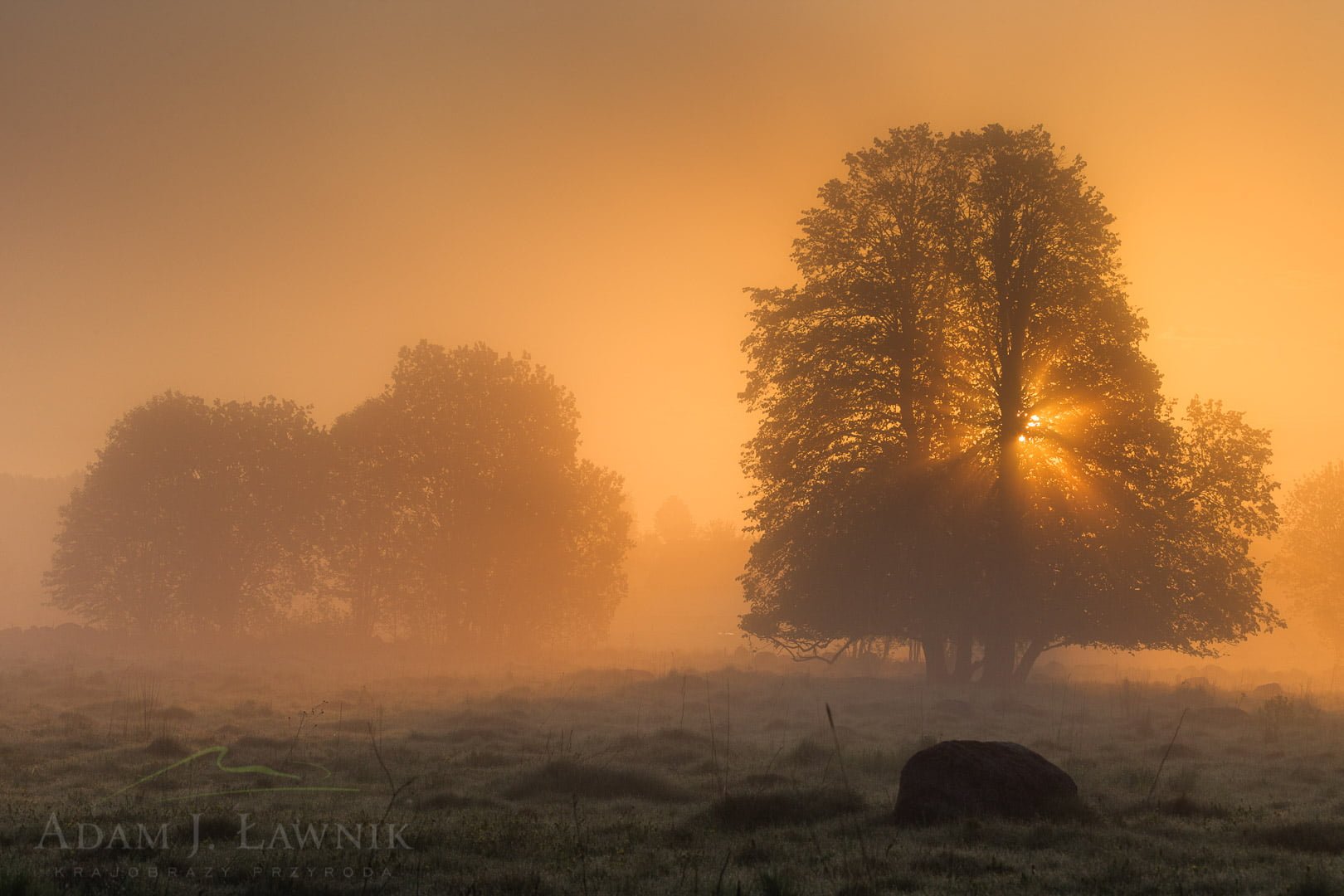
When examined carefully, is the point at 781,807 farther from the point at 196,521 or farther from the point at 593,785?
the point at 196,521

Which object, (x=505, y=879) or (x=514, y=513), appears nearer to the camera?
(x=505, y=879)

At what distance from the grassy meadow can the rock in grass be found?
34 centimetres

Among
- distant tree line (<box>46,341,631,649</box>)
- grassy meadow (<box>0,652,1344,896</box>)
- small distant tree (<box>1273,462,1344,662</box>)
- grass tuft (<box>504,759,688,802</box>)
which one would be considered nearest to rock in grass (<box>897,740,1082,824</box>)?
grassy meadow (<box>0,652,1344,896</box>)

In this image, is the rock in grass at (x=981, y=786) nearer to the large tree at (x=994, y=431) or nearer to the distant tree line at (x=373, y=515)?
the large tree at (x=994, y=431)

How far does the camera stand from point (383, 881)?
8.77 metres

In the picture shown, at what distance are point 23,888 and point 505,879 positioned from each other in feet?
13.1

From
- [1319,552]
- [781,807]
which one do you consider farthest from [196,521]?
[1319,552]

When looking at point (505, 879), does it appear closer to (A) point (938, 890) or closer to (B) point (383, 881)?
(B) point (383, 881)

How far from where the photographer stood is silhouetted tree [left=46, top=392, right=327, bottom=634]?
54.2 m

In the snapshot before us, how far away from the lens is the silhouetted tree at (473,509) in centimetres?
5181

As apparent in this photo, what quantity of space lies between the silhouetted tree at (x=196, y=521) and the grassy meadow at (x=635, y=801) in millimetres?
29173

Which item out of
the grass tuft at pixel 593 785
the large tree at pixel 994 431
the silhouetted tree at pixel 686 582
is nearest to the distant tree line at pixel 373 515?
the large tree at pixel 994 431

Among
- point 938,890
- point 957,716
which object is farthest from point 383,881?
point 957,716

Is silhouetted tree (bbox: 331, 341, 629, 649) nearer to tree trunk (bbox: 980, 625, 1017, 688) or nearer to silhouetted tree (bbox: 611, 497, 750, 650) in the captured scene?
tree trunk (bbox: 980, 625, 1017, 688)
